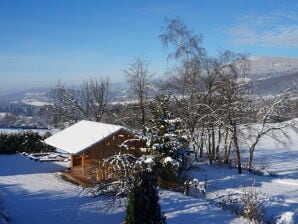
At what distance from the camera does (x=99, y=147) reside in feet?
63.6

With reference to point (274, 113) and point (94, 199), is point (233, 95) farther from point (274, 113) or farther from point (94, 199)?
point (94, 199)

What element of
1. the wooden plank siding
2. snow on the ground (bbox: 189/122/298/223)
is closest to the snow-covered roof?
the wooden plank siding

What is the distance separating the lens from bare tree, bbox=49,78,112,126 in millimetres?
40000

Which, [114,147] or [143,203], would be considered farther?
[114,147]

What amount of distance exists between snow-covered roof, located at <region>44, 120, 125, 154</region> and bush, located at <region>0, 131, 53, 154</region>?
604cm

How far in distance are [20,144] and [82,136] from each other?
398 inches

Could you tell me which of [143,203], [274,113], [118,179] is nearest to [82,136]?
[118,179]

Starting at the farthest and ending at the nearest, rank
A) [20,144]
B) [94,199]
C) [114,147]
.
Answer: [20,144], [114,147], [94,199]

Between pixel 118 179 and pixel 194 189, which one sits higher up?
pixel 118 179

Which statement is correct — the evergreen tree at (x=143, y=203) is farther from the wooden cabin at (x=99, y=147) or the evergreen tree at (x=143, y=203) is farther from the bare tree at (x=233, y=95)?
the bare tree at (x=233, y=95)

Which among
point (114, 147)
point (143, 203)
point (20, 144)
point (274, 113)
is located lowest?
point (143, 203)

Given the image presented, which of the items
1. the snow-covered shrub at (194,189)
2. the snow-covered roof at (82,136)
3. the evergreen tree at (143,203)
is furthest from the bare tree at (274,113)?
the evergreen tree at (143,203)

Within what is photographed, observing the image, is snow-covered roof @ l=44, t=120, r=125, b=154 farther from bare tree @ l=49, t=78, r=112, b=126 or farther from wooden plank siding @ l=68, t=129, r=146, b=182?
bare tree @ l=49, t=78, r=112, b=126

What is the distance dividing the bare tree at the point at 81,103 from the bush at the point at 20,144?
10069 millimetres
